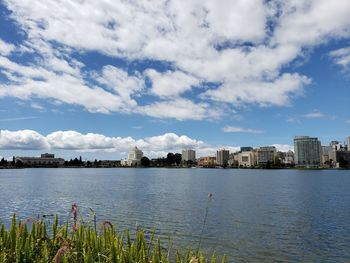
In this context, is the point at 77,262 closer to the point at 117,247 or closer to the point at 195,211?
the point at 117,247

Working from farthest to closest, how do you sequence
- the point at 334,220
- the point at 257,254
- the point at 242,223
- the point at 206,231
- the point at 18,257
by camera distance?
the point at 334,220 < the point at 242,223 < the point at 206,231 < the point at 257,254 < the point at 18,257

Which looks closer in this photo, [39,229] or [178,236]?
[39,229]

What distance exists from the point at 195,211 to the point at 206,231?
626 inches

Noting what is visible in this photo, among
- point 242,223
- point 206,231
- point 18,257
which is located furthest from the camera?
point 242,223

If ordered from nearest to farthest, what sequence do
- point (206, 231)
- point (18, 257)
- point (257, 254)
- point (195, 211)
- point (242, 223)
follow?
point (18, 257), point (257, 254), point (206, 231), point (242, 223), point (195, 211)

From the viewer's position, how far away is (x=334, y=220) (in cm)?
4703

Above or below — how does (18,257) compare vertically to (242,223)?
above

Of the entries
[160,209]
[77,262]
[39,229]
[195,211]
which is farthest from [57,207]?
[77,262]

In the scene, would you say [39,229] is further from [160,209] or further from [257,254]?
[160,209]

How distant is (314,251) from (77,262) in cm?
2481

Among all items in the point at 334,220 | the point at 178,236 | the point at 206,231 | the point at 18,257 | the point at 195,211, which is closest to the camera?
the point at 18,257

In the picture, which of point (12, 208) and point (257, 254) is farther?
point (12, 208)

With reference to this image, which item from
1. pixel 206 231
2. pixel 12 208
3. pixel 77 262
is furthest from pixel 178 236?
pixel 12 208

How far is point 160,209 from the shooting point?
2188 inches
